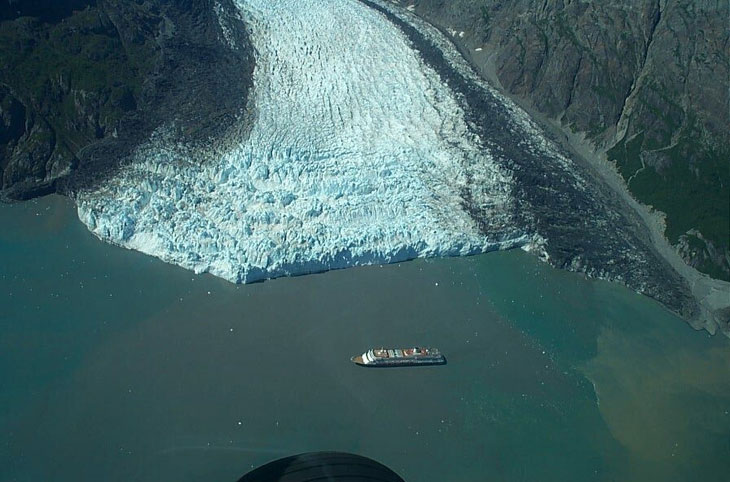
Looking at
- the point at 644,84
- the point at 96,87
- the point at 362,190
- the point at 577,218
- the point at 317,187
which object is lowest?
the point at 96,87

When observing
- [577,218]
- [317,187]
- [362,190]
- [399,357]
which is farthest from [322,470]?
[577,218]

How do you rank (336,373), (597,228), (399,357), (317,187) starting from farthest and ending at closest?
(597,228) → (317,187) → (399,357) → (336,373)

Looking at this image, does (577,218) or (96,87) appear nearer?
(577,218)

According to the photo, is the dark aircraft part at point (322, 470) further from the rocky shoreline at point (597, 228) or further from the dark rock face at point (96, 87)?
the dark rock face at point (96, 87)

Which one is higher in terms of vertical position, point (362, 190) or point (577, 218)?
point (577, 218)

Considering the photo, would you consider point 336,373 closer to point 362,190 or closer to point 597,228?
point 362,190

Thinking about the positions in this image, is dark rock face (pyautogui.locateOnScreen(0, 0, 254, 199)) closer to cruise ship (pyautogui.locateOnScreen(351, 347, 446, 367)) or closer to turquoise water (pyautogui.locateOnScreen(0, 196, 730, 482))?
turquoise water (pyautogui.locateOnScreen(0, 196, 730, 482))

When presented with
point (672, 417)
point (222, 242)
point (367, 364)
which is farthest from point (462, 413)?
point (222, 242)

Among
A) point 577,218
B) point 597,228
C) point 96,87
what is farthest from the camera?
point 96,87
